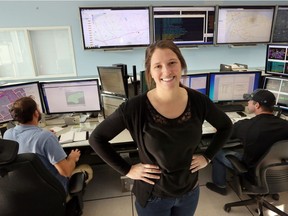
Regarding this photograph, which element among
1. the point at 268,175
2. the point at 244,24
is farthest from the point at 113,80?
the point at 244,24

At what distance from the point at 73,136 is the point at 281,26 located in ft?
13.0

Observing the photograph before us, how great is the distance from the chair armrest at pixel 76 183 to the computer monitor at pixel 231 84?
158 centimetres

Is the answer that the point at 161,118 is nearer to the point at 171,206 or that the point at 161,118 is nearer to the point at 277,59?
the point at 171,206

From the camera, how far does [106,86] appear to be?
7.20 feet

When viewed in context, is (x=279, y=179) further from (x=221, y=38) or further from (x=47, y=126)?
(x=221, y=38)

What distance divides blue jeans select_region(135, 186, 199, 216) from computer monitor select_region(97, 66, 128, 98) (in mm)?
1184

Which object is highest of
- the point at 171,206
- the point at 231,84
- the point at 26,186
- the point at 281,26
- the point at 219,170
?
the point at 281,26

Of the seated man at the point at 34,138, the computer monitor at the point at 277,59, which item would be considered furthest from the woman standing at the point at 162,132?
the computer monitor at the point at 277,59

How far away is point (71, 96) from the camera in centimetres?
220

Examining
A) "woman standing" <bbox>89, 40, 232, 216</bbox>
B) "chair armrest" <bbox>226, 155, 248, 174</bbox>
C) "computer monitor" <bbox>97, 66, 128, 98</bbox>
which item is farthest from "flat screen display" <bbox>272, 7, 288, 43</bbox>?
"woman standing" <bbox>89, 40, 232, 216</bbox>

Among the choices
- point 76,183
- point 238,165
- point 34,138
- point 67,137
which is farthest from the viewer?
point 67,137

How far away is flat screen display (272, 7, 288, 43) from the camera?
3701mm

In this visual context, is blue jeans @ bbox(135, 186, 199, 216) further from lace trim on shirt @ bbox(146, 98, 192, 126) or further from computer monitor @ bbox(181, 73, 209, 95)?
computer monitor @ bbox(181, 73, 209, 95)

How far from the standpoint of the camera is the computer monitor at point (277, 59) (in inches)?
83.7
